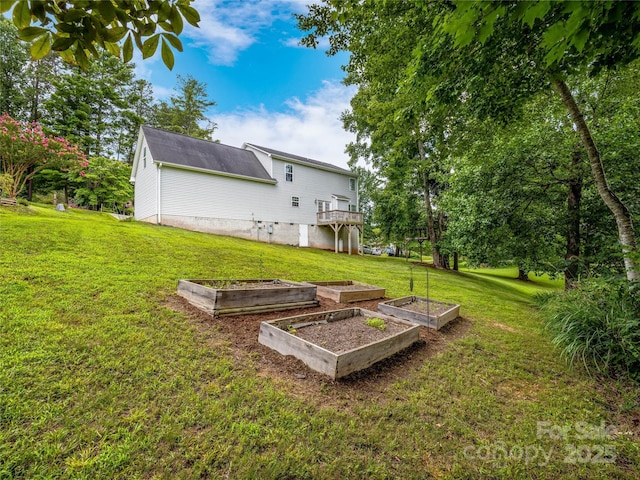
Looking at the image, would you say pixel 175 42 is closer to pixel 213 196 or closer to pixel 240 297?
pixel 240 297

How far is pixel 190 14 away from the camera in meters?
1.23

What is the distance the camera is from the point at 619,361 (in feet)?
10.9

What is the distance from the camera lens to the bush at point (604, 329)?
3.24 meters

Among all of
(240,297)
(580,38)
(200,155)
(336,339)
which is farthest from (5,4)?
(200,155)

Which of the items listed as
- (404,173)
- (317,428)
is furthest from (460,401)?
(404,173)

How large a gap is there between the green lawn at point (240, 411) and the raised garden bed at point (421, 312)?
0.74m

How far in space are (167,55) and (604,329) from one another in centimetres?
546

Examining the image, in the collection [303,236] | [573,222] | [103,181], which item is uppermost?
[103,181]

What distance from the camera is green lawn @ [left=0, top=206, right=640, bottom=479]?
170 centimetres

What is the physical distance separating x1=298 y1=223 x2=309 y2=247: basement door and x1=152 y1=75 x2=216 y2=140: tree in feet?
58.3

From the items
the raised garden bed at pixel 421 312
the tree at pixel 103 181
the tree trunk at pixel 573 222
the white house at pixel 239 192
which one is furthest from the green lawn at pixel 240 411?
the tree at pixel 103 181

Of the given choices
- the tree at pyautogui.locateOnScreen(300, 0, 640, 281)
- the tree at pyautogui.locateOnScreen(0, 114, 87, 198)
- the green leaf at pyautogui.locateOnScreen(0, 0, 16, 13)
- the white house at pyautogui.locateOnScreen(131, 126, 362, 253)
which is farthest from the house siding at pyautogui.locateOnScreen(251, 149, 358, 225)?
the green leaf at pyautogui.locateOnScreen(0, 0, 16, 13)

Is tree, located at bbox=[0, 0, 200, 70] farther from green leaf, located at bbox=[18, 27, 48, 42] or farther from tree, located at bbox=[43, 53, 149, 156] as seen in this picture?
tree, located at bbox=[43, 53, 149, 156]

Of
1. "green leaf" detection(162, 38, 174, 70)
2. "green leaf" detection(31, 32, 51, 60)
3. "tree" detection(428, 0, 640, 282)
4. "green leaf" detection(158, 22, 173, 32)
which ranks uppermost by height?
"tree" detection(428, 0, 640, 282)
